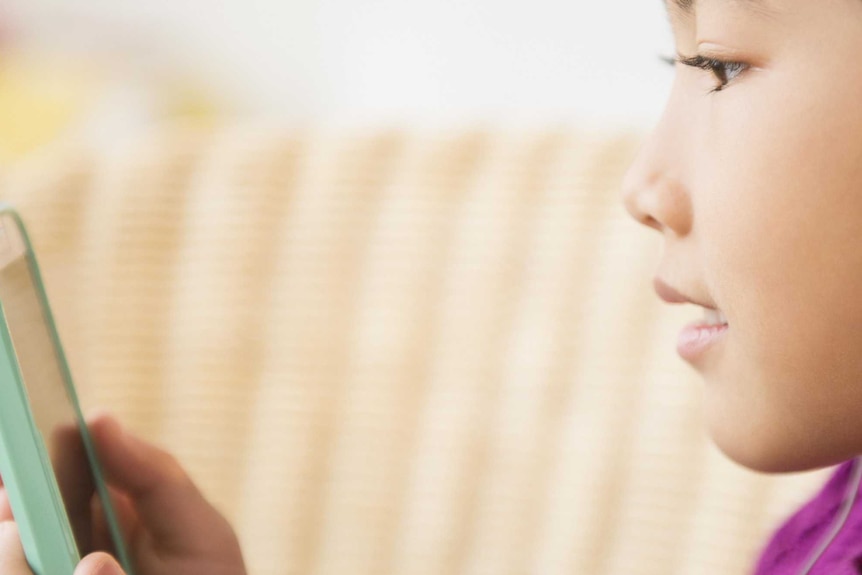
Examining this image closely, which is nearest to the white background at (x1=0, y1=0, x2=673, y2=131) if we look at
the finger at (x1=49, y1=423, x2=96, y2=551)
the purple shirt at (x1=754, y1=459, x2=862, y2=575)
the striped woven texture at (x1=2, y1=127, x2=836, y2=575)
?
the striped woven texture at (x1=2, y1=127, x2=836, y2=575)

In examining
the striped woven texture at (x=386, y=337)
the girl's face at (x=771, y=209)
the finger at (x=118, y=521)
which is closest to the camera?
the girl's face at (x=771, y=209)

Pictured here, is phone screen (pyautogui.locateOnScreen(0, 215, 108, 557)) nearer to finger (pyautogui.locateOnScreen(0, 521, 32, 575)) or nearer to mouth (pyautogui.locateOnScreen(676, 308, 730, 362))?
finger (pyautogui.locateOnScreen(0, 521, 32, 575))

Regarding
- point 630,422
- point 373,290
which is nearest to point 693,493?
point 630,422

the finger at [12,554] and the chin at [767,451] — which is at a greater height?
the finger at [12,554]

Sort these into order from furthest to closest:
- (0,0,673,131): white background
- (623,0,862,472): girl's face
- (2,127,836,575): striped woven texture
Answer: (0,0,673,131): white background, (2,127,836,575): striped woven texture, (623,0,862,472): girl's face

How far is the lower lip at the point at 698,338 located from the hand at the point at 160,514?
0.90ft

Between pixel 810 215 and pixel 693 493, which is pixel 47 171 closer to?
pixel 693 493

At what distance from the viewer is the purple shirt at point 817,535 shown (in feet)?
1.82

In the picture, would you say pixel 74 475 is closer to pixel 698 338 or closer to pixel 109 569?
pixel 109 569

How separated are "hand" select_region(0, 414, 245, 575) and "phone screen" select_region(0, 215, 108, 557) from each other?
33 millimetres

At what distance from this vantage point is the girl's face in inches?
15.7

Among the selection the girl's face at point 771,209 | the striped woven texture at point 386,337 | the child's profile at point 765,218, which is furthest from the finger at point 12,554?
the striped woven texture at point 386,337

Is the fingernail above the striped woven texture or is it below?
above

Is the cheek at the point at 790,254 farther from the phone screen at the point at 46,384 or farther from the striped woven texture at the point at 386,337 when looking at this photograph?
the striped woven texture at the point at 386,337
